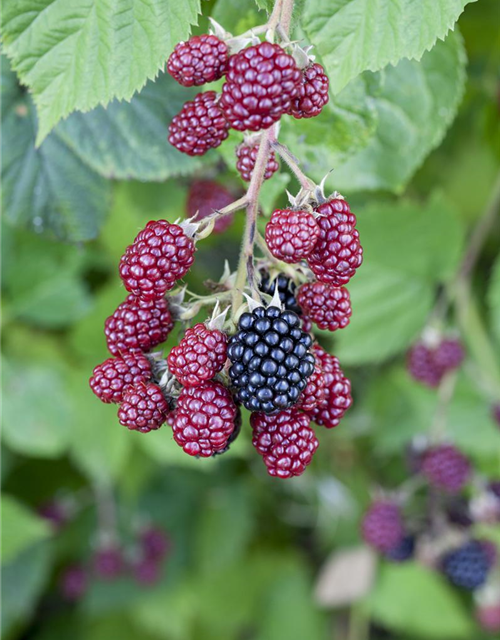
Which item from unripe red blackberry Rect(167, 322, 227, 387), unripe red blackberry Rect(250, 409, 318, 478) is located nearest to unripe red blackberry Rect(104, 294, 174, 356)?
unripe red blackberry Rect(167, 322, 227, 387)

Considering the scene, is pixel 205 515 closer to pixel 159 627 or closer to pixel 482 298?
pixel 159 627

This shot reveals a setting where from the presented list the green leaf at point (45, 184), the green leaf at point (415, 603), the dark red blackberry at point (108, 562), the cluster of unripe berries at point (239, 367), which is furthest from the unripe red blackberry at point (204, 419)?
the green leaf at point (415, 603)

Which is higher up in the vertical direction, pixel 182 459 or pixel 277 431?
pixel 277 431

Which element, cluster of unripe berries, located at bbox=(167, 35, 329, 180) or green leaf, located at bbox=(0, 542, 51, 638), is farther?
green leaf, located at bbox=(0, 542, 51, 638)

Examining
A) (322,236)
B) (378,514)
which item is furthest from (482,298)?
(322,236)

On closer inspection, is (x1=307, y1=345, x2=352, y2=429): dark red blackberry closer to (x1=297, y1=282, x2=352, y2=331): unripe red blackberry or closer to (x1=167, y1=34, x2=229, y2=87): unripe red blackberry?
(x1=297, y1=282, x2=352, y2=331): unripe red blackberry

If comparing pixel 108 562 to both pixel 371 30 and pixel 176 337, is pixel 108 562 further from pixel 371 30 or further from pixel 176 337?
pixel 371 30

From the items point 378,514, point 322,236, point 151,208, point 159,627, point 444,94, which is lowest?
point 159,627
